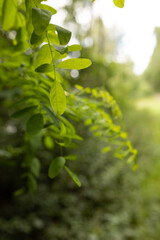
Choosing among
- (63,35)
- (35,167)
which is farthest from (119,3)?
(35,167)

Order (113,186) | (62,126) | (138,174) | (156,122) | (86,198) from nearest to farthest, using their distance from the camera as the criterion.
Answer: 1. (62,126)
2. (86,198)
3. (113,186)
4. (138,174)
5. (156,122)

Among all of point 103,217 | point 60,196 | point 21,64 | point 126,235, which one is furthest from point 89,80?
point 21,64

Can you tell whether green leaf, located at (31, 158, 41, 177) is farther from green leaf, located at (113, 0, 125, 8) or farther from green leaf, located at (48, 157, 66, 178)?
green leaf, located at (113, 0, 125, 8)

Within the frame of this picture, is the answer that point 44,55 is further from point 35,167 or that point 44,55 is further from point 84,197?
point 84,197

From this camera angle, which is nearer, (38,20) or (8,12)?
(38,20)

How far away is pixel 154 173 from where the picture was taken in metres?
5.15

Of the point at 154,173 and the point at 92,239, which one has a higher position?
the point at 92,239

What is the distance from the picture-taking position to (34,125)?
1.61ft

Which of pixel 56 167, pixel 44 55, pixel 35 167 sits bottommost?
pixel 35 167

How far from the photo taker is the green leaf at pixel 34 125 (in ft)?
1.56

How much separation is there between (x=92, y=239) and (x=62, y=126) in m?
2.52

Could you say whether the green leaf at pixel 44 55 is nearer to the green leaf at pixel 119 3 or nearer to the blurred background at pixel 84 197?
the green leaf at pixel 119 3

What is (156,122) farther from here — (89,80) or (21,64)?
(21,64)

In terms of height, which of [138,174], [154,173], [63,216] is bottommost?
[154,173]
